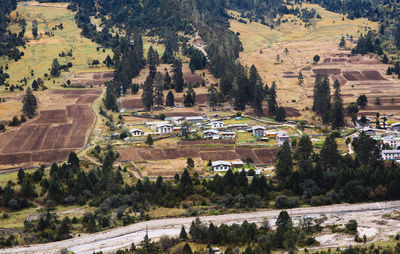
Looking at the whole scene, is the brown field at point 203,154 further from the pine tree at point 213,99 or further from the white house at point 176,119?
the pine tree at point 213,99

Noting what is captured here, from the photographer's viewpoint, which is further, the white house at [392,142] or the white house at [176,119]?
the white house at [176,119]

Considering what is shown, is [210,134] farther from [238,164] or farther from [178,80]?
[178,80]

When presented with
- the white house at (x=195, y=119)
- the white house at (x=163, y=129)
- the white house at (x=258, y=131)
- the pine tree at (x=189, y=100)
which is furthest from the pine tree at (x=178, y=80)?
the white house at (x=258, y=131)

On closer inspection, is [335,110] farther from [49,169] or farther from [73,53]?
[73,53]

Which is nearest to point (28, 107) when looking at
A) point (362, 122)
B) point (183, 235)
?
point (183, 235)

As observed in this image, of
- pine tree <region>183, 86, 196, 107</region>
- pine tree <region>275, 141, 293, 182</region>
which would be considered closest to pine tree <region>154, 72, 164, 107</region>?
pine tree <region>183, 86, 196, 107</region>

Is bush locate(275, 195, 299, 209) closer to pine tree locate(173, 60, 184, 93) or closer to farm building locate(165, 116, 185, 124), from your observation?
farm building locate(165, 116, 185, 124)

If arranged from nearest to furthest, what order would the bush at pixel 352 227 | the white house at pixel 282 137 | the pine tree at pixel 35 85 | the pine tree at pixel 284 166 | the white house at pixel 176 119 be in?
the bush at pixel 352 227 < the pine tree at pixel 284 166 < the white house at pixel 282 137 < the white house at pixel 176 119 < the pine tree at pixel 35 85
